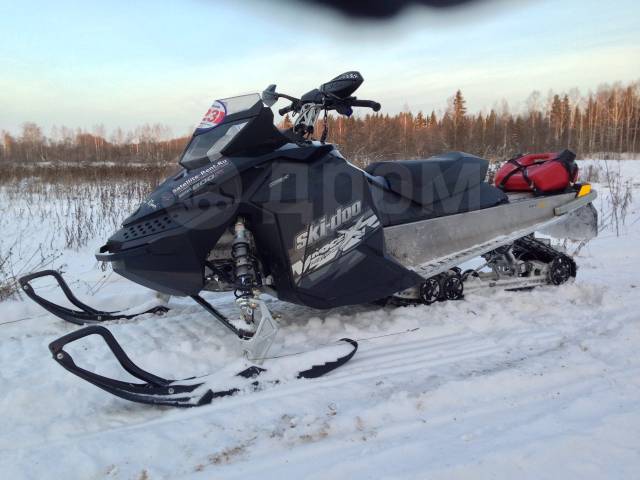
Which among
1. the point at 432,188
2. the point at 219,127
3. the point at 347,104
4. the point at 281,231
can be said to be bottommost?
the point at 281,231

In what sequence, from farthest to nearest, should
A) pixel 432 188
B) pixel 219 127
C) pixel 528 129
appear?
1. pixel 528 129
2. pixel 432 188
3. pixel 219 127

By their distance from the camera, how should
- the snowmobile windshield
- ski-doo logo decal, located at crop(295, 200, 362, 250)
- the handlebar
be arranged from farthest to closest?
the handlebar
ski-doo logo decal, located at crop(295, 200, 362, 250)
the snowmobile windshield

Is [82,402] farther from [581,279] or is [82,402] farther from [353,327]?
[581,279]

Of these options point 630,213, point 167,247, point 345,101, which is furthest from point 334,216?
point 630,213

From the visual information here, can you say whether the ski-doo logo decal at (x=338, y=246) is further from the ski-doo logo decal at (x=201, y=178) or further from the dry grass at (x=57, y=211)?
the dry grass at (x=57, y=211)

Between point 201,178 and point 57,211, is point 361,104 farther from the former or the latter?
point 57,211

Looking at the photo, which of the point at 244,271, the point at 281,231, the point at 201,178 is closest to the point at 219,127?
the point at 201,178

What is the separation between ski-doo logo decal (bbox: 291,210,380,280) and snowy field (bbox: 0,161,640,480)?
484 millimetres

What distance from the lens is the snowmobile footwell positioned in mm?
2002

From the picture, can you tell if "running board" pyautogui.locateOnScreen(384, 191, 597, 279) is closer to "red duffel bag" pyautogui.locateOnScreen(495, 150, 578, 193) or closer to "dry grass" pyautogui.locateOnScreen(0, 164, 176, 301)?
"red duffel bag" pyautogui.locateOnScreen(495, 150, 578, 193)

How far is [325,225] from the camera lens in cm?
284

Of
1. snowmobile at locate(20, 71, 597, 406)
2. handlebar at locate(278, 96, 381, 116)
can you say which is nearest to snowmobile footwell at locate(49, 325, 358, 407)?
snowmobile at locate(20, 71, 597, 406)

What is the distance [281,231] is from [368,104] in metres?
1.07

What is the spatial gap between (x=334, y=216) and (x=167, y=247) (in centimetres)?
98
